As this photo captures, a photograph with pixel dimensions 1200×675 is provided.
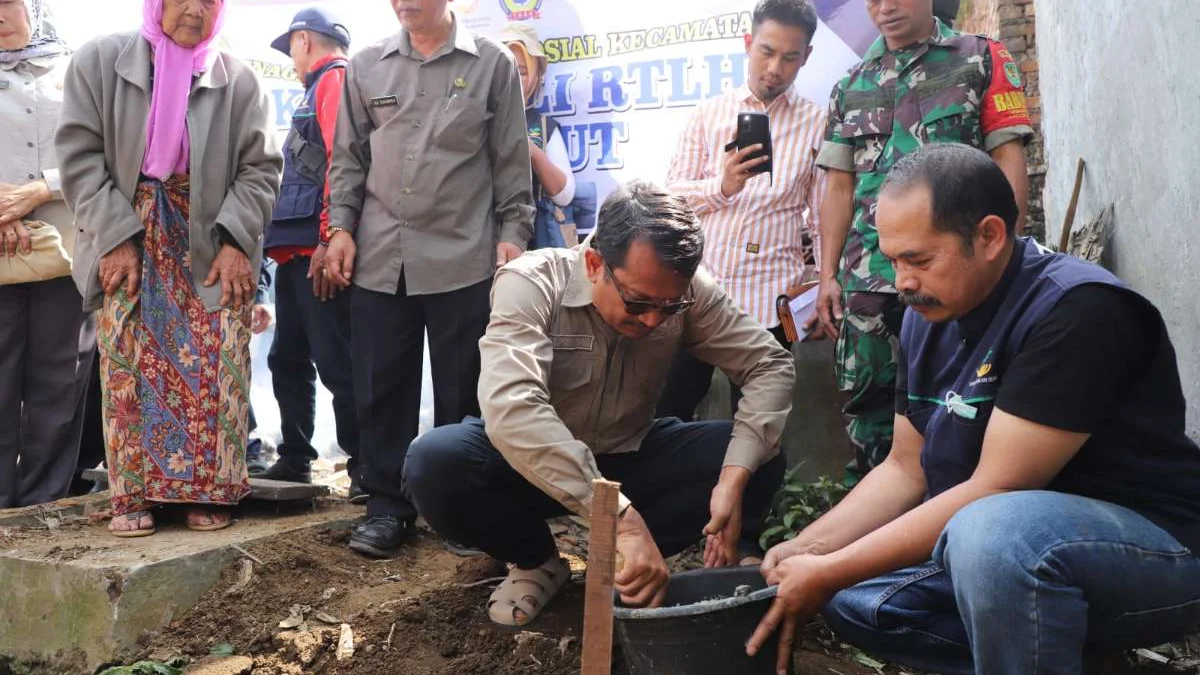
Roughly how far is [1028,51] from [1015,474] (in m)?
5.66

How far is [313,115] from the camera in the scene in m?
4.89

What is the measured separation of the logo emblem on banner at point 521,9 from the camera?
5305 millimetres

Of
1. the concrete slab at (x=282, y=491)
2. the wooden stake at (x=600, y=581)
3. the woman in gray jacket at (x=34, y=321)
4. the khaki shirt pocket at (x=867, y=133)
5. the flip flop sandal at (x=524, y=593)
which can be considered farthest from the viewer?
the woman in gray jacket at (x=34, y=321)

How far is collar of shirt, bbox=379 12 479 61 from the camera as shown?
13.5ft

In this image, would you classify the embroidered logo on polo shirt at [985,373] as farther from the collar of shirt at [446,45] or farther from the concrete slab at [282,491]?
the concrete slab at [282,491]

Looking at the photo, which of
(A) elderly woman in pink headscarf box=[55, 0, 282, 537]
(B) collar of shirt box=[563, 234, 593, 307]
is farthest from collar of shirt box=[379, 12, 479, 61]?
(B) collar of shirt box=[563, 234, 593, 307]

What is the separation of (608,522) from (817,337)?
2314 millimetres

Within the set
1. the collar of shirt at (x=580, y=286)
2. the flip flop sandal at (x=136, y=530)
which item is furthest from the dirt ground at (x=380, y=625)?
the collar of shirt at (x=580, y=286)

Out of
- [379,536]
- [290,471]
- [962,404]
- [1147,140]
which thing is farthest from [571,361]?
[290,471]

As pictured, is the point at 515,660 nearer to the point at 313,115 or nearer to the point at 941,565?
the point at 941,565

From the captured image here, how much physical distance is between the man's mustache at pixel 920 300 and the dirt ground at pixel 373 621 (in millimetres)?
1064

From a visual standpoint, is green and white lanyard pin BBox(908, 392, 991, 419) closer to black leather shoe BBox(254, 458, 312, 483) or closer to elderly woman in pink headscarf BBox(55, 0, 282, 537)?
elderly woman in pink headscarf BBox(55, 0, 282, 537)

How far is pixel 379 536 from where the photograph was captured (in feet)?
12.9

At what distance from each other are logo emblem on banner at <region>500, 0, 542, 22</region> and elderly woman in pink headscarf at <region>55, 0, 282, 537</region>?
1656 millimetres
